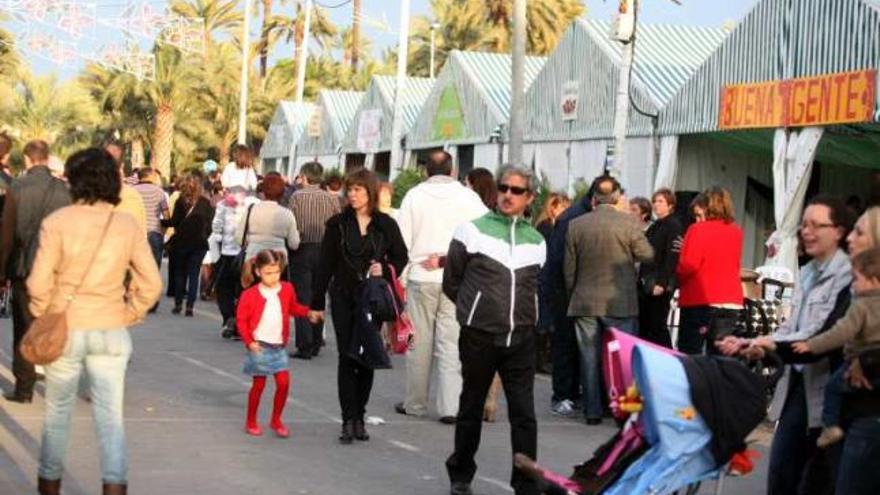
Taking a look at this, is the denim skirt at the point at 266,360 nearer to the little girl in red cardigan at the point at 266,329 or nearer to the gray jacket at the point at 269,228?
the little girl in red cardigan at the point at 266,329

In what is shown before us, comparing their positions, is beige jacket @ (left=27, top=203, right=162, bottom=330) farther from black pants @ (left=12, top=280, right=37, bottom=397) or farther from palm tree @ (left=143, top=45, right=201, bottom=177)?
palm tree @ (left=143, top=45, right=201, bottom=177)

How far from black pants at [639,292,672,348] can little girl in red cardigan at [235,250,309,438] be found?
11.6 ft

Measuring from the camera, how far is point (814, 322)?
729cm

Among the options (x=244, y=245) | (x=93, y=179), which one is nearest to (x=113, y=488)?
(x=93, y=179)

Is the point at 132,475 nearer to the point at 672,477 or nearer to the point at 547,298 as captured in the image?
the point at 672,477

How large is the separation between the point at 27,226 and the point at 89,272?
4.36 m

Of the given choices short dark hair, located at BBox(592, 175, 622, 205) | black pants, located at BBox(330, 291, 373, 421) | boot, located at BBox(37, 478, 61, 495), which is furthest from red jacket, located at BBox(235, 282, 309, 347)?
boot, located at BBox(37, 478, 61, 495)

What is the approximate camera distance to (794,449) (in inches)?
288

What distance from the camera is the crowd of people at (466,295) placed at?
7195 mm

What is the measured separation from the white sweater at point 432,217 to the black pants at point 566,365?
149 centimetres

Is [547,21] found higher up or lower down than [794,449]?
A: higher up

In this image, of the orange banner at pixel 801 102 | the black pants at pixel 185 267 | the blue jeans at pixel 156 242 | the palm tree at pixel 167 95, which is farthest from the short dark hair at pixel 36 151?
the palm tree at pixel 167 95

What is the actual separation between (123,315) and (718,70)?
1544cm

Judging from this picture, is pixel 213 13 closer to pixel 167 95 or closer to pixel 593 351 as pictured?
pixel 167 95
